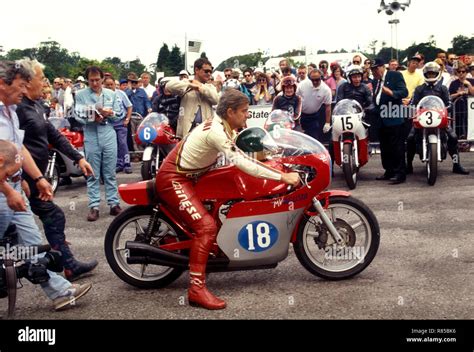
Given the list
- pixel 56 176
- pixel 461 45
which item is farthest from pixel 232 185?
pixel 461 45

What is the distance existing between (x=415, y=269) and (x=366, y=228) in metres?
0.76

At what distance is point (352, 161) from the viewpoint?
970 centimetres

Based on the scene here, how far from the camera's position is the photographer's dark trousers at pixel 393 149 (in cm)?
1006

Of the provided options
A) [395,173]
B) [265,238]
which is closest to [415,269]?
[265,238]

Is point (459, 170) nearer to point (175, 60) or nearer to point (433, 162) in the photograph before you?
point (433, 162)

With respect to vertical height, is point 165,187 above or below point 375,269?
above

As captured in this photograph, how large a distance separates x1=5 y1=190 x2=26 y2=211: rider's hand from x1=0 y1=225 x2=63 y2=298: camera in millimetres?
396

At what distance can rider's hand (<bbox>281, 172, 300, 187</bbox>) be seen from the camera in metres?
4.70

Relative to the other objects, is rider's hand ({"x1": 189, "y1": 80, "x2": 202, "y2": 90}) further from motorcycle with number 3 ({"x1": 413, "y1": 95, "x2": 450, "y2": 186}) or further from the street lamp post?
the street lamp post

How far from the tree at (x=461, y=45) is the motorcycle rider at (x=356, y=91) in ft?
82.4

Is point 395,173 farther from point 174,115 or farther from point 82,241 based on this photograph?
point 82,241

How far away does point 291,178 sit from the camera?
186 inches

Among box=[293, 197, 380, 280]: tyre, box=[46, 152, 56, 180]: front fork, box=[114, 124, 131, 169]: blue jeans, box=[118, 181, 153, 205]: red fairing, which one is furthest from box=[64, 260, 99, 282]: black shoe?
box=[114, 124, 131, 169]: blue jeans
